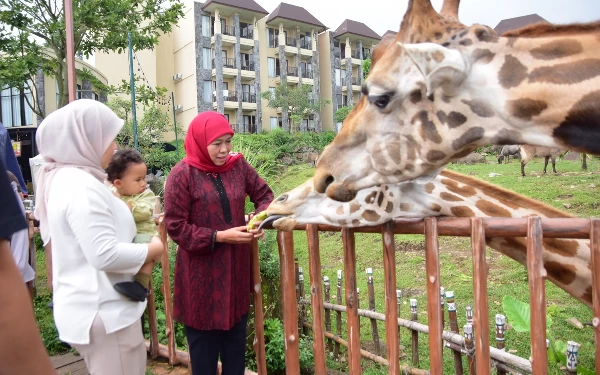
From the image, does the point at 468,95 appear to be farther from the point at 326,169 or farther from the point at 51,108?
the point at 51,108

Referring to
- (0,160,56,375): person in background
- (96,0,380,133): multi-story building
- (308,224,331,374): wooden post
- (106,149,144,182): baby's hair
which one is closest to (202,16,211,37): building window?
(96,0,380,133): multi-story building

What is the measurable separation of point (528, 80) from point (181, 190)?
1.72 metres

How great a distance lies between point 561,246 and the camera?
208 centimetres

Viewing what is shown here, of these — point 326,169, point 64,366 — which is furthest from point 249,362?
point 326,169

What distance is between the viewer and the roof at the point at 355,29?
35.1 meters

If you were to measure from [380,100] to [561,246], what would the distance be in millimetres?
1056

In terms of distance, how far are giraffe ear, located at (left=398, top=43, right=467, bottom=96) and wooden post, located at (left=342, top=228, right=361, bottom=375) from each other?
85cm

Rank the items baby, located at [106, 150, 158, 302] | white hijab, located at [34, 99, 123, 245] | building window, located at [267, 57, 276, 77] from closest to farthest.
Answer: white hijab, located at [34, 99, 123, 245]
baby, located at [106, 150, 158, 302]
building window, located at [267, 57, 276, 77]

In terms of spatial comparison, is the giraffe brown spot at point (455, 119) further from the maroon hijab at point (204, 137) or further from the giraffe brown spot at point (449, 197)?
the maroon hijab at point (204, 137)

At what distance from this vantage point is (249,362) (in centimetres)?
414

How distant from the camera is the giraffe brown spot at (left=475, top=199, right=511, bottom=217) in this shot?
229 centimetres

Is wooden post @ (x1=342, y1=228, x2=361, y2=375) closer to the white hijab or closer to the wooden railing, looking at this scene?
the wooden railing

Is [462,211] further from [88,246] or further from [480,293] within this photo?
[88,246]

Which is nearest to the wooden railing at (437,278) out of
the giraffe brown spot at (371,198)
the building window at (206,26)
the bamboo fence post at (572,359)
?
the giraffe brown spot at (371,198)
